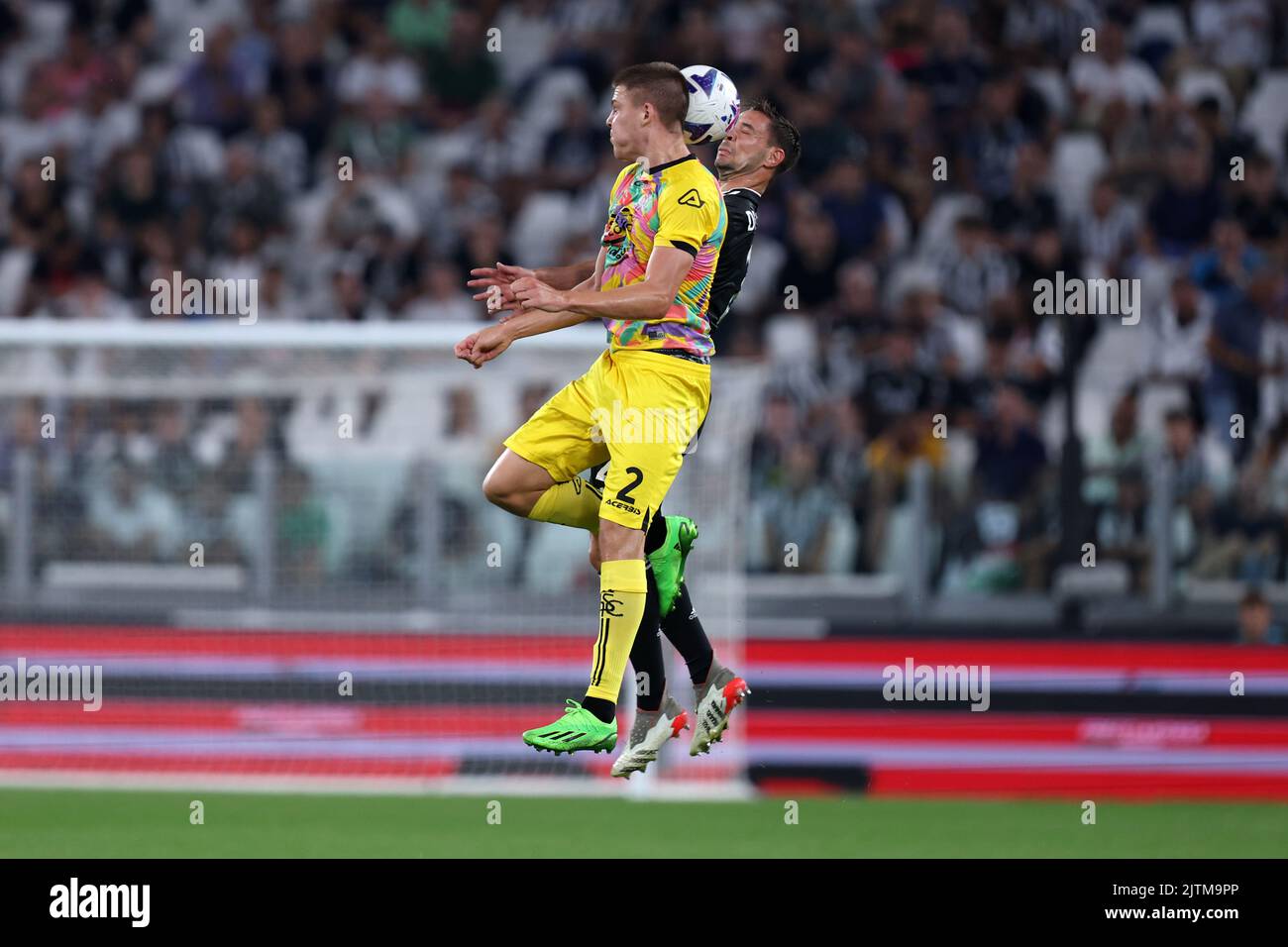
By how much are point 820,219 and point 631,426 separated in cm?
913

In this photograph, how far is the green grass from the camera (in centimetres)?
1268

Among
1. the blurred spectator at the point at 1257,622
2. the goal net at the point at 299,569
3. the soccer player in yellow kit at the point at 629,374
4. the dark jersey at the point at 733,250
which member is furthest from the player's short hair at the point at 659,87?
the blurred spectator at the point at 1257,622

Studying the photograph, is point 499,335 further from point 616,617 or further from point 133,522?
point 133,522

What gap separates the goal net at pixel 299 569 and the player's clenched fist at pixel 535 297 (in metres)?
6.46

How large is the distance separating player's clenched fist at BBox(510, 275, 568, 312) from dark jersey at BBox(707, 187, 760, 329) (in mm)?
903

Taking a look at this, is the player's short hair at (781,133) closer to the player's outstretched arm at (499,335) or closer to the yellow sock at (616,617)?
the player's outstretched arm at (499,335)

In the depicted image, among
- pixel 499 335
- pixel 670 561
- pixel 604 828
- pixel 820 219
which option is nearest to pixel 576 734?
pixel 670 561

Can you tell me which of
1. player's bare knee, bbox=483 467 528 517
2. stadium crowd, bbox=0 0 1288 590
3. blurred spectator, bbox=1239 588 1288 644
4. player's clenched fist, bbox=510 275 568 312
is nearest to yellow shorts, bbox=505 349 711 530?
player's bare knee, bbox=483 467 528 517

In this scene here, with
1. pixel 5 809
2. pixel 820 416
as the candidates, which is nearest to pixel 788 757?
pixel 820 416

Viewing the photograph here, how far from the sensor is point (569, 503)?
8641 mm

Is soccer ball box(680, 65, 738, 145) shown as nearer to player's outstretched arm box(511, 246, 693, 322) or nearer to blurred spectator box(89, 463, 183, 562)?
player's outstretched arm box(511, 246, 693, 322)

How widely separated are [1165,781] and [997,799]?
4.01 ft
